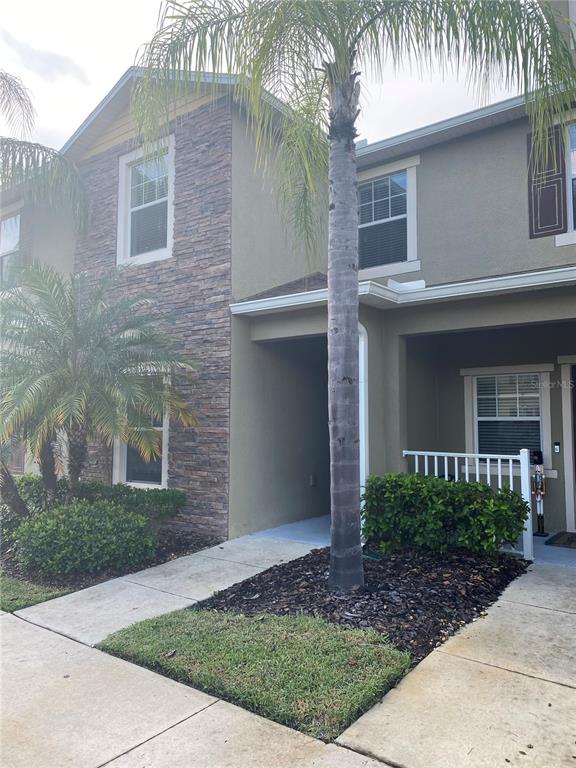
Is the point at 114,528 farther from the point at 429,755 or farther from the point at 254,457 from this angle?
the point at 429,755

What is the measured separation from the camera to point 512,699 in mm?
3535

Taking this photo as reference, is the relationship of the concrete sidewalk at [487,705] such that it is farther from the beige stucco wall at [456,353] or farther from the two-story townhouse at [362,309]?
→ the beige stucco wall at [456,353]

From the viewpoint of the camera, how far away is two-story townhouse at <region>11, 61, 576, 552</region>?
781 centimetres

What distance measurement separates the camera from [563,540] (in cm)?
763

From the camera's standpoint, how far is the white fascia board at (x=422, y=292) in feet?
20.6

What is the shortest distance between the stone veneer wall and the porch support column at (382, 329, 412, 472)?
87.9 inches

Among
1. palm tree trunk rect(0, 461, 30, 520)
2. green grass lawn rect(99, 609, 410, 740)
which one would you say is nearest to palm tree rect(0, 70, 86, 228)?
palm tree trunk rect(0, 461, 30, 520)

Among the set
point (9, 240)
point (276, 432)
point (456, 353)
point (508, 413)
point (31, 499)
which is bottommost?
point (31, 499)

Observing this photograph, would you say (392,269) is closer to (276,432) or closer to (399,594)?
(276,432)

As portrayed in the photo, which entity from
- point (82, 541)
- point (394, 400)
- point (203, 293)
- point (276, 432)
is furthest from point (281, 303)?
point (82, 541)

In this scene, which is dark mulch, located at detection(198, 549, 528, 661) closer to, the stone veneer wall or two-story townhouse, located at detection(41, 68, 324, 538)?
the stone veneer wall

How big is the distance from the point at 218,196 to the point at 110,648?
20.7 ft

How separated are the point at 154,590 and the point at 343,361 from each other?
10.3 ft

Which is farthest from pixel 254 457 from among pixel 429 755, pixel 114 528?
pixel 429 755
